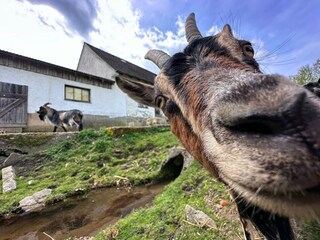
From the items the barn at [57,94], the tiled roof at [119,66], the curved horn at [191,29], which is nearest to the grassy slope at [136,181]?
the curved horn at [191,29]

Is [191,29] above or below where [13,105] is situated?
above

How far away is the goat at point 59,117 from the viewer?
14.2 meters

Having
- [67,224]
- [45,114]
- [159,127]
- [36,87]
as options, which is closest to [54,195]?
[67,224]

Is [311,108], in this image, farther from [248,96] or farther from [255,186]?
[255,186]

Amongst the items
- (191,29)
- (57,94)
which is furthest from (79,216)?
(57,94)

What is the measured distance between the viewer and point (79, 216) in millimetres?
4938

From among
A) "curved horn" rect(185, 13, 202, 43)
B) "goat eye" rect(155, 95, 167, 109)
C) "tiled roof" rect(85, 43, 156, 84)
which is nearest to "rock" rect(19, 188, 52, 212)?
"goat eye" rect(155, 95, 167, 109)

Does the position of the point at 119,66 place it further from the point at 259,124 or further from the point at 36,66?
the point at 259,124

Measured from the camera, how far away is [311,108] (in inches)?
40.3

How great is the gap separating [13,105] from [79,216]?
35.2ft

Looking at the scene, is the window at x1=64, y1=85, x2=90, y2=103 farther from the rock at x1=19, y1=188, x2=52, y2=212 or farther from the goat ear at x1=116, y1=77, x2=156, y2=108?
the goat ear at x1=116, y1=77, x2=156, y2=108

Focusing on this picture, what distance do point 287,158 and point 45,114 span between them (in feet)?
49.5

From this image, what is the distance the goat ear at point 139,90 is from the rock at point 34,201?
12.0 feet

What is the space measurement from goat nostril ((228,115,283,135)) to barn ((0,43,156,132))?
26.1 ft
